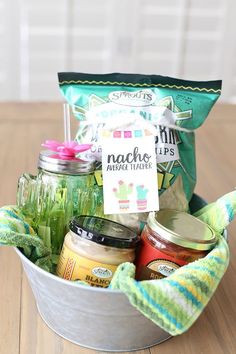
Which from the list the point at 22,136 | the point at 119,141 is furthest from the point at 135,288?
the point at 22,136

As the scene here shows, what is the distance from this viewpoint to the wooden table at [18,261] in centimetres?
59

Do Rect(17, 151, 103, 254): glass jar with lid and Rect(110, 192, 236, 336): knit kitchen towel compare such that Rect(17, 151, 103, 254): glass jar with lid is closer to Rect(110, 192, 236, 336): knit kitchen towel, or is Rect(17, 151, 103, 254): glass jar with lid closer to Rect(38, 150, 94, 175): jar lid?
Rect(38, 150, 94, 175): jar lid

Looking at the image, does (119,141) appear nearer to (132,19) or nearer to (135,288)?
(135,288)

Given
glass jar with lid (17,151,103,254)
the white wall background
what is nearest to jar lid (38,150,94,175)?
glass jar with lid (17,151,103,254)

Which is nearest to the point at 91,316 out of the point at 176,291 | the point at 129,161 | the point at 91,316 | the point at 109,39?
the point at 91,316

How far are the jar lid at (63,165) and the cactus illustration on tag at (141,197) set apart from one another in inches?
2.9

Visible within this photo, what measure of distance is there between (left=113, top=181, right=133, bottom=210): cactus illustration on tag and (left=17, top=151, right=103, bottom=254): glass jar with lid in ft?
0.14

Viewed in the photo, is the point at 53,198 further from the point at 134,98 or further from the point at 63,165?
the point at 134,98

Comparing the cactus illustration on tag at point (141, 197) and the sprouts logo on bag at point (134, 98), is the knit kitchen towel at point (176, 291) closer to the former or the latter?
the cactus illustration on tag at point (141, 197)

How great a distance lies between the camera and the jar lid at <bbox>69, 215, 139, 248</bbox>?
54 cm

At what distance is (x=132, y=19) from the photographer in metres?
2.47

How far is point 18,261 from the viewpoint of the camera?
757mm

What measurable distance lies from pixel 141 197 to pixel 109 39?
1977mm

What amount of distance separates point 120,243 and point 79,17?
208cm
